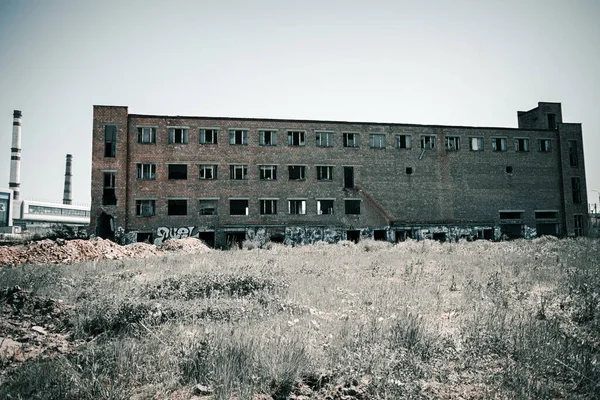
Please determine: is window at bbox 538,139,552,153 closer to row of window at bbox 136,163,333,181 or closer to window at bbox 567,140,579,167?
window at bbox 567,140,579,167

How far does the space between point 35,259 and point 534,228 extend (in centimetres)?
3611

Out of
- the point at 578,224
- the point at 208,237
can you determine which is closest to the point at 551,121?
the point at 578,224

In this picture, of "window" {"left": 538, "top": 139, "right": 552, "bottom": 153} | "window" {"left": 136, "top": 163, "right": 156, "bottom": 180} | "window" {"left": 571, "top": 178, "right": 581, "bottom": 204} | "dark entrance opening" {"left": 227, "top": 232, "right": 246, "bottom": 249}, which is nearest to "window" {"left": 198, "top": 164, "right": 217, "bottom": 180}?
"window" {"left": 136, "top": 163, "right": 156, "bottom": 180}

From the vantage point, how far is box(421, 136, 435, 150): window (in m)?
32.7

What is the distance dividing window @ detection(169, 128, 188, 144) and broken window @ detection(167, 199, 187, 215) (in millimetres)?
4471

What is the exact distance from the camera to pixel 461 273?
36.4ft

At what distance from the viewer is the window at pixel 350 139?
31531mm

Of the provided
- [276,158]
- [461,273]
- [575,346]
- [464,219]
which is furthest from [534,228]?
[575,346]

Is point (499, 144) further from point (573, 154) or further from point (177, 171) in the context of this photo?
point (177, 171)

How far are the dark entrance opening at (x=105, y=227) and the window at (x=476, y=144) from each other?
97.8ft

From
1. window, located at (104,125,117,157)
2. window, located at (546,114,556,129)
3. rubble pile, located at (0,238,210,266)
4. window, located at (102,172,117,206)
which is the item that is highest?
window, located at (546,114,556,129)

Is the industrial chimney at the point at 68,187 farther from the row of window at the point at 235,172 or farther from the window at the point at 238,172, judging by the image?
the window at the point at 238,172

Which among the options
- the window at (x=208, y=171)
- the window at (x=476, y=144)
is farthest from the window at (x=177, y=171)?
the window at (x=476, y=144)

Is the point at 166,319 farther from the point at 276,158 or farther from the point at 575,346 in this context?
the point at 276,158
